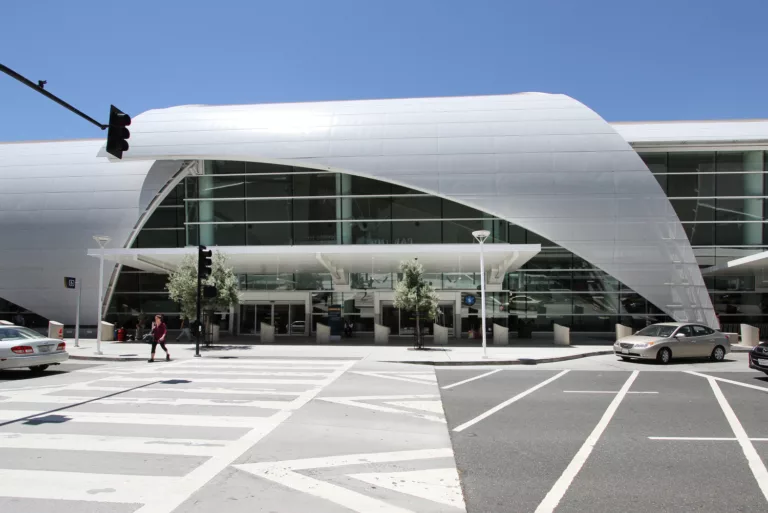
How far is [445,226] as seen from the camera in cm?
2672

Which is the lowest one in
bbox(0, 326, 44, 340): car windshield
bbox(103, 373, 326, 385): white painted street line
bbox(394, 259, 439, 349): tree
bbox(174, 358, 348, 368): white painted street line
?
bbox(174, 358, 348, 368): white painted street line

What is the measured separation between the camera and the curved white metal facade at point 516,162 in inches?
992

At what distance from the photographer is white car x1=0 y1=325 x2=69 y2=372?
13.3 metres

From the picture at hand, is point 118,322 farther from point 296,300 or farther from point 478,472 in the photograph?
point 478,472

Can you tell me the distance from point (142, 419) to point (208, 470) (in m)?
3.37

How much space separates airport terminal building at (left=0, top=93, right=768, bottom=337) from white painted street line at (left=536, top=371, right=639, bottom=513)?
15753mm

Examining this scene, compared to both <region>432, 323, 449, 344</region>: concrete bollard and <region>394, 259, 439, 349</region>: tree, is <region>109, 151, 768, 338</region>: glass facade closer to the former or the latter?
<region>432, 323, 449, 344</region>: concrete bollard

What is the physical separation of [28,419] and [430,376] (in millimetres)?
9236

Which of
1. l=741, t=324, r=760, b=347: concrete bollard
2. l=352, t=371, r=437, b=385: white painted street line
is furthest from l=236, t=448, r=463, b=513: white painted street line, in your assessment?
l=741, t=324, r=760, b=347: concrete bollard

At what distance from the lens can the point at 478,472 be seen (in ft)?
20.1

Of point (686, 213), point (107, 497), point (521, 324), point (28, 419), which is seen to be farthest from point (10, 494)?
point (686, 213)

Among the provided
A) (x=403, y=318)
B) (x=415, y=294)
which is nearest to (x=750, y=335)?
(x=415, y=294)

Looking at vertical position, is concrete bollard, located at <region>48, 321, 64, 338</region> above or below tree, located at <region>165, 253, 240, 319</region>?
below

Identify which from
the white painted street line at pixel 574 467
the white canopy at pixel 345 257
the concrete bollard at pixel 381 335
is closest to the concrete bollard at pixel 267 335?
the white canopy at pixel 345 257
